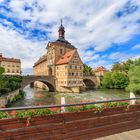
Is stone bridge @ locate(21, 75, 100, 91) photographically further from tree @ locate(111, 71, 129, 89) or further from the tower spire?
the tower spire

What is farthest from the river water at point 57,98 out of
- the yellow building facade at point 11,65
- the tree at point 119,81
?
the yellow building facade at point 11,65

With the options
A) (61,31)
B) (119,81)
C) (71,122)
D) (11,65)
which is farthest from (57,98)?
(11,65)

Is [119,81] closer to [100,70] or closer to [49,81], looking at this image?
[49,81]

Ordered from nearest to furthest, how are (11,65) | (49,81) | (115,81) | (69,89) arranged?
1. (69,89)
2. (49,81)
3. (115,81)
4. (11,65)

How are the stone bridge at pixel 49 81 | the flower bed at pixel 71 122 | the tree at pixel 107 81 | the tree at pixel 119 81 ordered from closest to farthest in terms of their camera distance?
1. the flower bed at pixel 71 122
2. the stone bridge at pixel 49 81
3. the tree at pixel 119 81
4. the tree at pixel 107 81

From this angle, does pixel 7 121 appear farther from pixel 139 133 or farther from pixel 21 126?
pixel 139 133

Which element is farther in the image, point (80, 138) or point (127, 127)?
point (127, 127)

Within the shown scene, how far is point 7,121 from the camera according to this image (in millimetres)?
3084

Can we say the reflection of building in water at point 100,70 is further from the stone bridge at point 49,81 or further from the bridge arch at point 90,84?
the stone bridge at point 49,81

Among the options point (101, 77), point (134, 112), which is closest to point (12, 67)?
point (101, 77)

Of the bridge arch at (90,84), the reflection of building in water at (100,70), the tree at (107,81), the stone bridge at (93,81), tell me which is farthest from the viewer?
the reflection of building in water at (100,70)

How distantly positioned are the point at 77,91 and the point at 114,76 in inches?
563

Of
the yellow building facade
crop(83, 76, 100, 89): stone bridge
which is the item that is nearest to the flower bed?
crop(83, 76, 100, 89): stone bridge

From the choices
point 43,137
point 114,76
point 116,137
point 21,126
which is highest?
point 114,76
